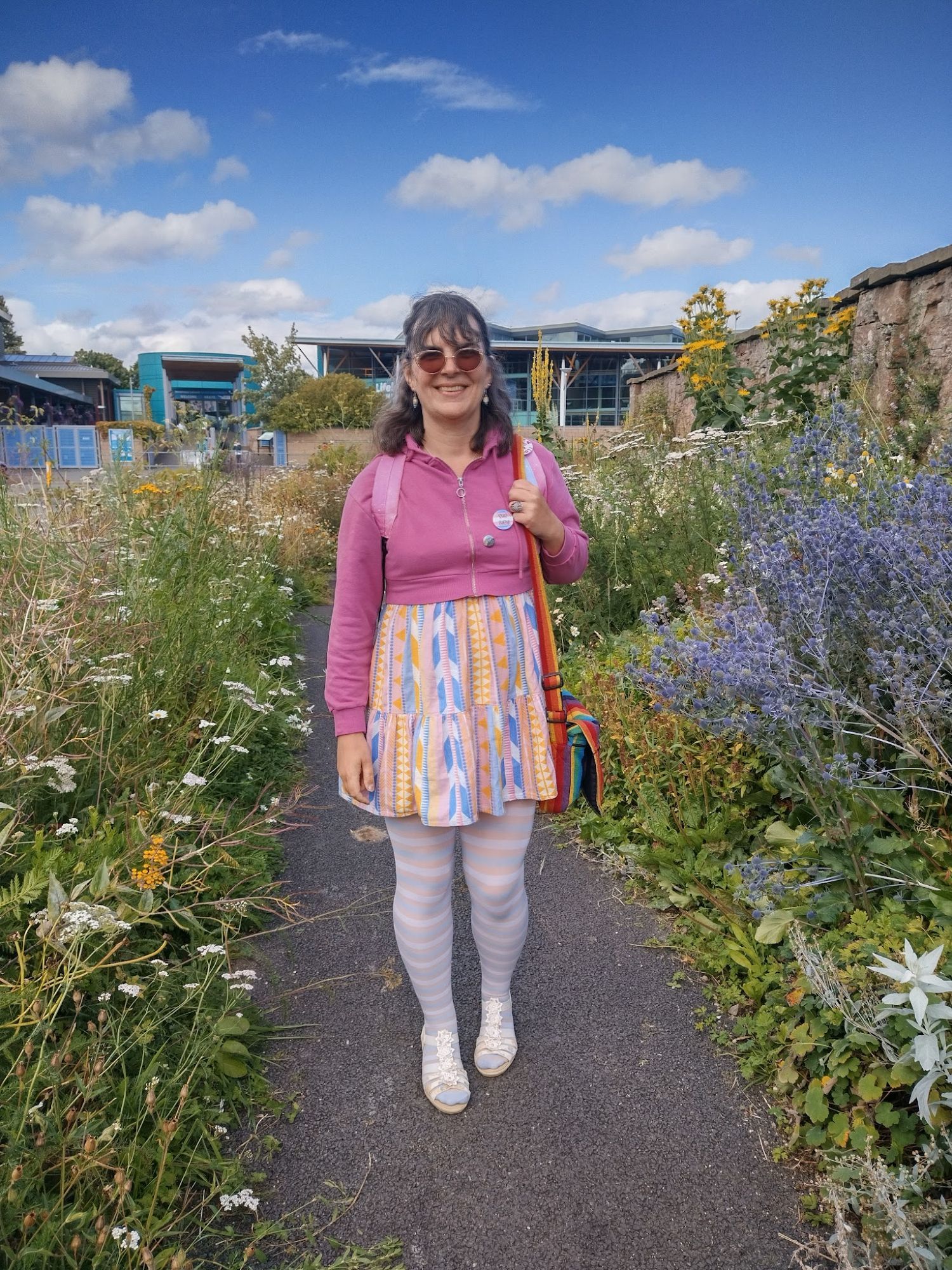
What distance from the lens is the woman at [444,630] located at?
1.99 m

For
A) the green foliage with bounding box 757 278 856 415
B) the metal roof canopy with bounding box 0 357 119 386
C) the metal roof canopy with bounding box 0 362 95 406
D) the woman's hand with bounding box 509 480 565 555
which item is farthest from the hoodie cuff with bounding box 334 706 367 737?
the metal roof canopy with bounding box 0 357 119 386

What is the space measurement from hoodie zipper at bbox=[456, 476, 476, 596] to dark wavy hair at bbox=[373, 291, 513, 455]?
0.39 ft

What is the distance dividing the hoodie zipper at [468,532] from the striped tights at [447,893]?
58 cm

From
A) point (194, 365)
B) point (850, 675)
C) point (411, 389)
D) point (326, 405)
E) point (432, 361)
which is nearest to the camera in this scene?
point (432, 361)

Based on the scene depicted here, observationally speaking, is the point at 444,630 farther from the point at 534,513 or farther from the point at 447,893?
the point at 447,893

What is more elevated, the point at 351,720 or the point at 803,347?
the point at 803,347

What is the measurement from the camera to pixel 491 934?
7.38 feet

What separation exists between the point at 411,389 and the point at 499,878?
126 centimetres

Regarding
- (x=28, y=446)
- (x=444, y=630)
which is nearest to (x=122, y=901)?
(x=444, y=630)

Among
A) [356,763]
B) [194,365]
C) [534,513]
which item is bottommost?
[356,763]

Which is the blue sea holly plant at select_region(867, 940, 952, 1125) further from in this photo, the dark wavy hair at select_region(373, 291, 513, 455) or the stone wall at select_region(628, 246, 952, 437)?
the stone wall at select_region(628, 246, 952, 437)

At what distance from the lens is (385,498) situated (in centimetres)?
198

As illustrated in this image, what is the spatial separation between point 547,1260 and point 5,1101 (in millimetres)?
1162

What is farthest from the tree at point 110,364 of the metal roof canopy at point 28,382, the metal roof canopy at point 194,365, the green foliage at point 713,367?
the green foliage at point 713,367
